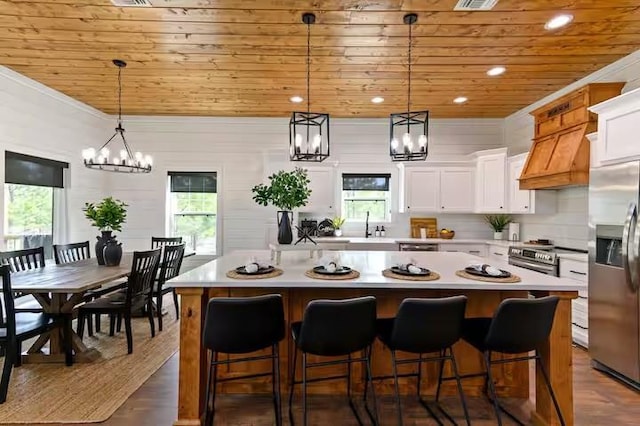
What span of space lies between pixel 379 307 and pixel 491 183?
388 cm

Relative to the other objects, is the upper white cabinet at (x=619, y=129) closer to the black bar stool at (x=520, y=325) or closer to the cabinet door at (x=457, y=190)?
the black bar stool at (x=520, y=325)

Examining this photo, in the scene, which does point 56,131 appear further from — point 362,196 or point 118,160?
point 362,196

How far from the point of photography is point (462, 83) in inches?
177

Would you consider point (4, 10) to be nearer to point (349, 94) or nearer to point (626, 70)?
point (349, 94)

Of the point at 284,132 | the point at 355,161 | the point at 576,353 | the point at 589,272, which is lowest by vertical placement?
the point at 576,353

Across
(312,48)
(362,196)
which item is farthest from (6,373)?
(362,196)

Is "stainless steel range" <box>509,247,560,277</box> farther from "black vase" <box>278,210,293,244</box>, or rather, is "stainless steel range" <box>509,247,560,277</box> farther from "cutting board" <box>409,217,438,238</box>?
"black vase" <box>278,210,293,244</box>

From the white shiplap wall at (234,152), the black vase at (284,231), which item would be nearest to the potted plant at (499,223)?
the white shiplap wall at (234,152)

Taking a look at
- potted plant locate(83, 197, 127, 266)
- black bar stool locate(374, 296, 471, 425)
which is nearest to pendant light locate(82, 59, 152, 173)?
potted plant locate(83, 197, 127, 266)

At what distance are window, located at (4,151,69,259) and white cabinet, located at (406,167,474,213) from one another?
527 cm

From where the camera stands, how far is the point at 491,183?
565 centimetres

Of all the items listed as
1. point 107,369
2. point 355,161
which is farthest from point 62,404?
point 355,161

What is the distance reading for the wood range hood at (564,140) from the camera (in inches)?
154

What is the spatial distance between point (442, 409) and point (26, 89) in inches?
223
